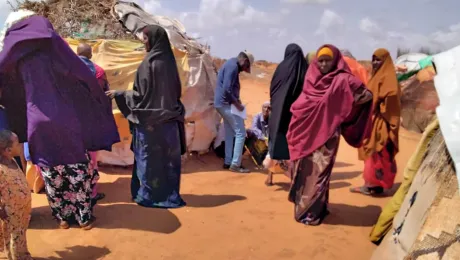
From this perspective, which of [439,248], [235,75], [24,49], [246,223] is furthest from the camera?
[235,75]

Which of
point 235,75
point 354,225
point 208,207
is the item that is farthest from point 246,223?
point 235,75

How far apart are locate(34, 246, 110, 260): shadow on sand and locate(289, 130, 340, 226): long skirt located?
6.87 ft

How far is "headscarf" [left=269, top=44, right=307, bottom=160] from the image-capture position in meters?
5.54

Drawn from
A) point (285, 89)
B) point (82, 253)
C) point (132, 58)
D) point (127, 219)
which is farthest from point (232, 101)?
point (82, 253)

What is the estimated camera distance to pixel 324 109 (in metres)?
→ 4.71

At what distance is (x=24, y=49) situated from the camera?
4008mm

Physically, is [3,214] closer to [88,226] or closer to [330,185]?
[88,226]

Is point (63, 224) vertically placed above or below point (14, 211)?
below

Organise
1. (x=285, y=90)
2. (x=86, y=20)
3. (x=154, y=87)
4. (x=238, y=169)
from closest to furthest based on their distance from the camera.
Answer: (x=154, y=87) < (x=285, y=90) < (x=238, y=169) < (x=86, y=20)

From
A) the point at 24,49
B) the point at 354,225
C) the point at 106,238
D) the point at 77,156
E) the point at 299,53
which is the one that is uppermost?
the point at 299,53

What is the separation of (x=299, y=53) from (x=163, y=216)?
2557mm

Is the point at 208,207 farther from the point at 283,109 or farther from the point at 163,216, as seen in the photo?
the point at 283,109

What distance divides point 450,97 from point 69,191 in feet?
11.3

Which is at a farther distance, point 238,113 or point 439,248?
point 238,113
